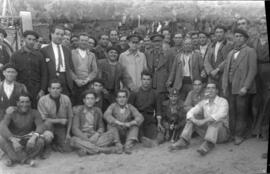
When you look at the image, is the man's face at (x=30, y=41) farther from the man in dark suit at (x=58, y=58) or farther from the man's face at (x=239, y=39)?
the man's face at (x=239, y=39)

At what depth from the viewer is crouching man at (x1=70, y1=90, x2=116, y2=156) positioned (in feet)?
11.2

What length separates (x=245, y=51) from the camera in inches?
142

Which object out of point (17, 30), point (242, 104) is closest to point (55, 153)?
point (17, 30)

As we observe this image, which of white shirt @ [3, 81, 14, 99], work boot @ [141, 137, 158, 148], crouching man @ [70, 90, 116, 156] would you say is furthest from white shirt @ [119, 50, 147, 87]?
white shirt @ [3, 81, 14, 99]

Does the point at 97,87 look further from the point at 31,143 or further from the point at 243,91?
the point at 243,91

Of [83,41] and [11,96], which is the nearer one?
[11,96]

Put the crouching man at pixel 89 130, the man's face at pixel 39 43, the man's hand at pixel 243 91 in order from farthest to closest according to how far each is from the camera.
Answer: the man's hand at pixel 243 91 < the crouching man at pixel 89 130 < the man's face at pixel 39 43

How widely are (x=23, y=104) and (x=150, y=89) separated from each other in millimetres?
1120

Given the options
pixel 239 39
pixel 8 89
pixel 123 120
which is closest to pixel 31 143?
pixel 8 89

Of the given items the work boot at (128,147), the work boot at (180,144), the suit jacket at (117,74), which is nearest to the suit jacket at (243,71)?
the work boot at (180,144)

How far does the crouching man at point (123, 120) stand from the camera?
348 centimetres

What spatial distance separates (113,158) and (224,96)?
1.15 meters

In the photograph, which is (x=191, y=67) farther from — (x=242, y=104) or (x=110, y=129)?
(x=110, y=129)

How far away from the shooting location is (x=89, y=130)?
3.46 metres
